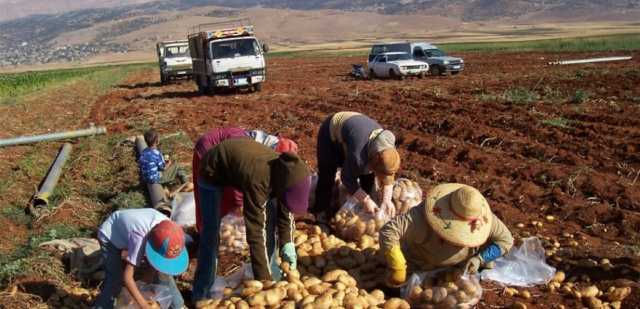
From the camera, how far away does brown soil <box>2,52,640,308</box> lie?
20.1 feet

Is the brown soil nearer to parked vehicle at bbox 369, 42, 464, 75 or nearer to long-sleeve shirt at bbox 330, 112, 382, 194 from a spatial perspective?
long-sleeve shirt at bbox 330, 112, 382, 194

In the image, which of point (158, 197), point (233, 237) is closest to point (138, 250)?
point (233, 237)

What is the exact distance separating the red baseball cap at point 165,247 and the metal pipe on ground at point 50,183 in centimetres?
460

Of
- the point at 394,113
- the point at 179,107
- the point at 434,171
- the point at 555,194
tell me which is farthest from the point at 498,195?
the point at 179,107

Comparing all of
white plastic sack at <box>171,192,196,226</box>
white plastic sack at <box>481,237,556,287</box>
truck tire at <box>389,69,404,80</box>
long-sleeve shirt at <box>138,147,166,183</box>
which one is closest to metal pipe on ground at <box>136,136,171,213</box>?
long-sleeve shirt at <box>138,147,166,183</box>

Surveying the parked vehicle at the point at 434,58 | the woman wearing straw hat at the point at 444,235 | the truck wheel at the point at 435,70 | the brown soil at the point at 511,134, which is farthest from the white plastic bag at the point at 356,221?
the truck wheel at the point at 435,70

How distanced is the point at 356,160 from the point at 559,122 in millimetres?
7439

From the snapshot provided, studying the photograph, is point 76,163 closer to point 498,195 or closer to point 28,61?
point 498,195

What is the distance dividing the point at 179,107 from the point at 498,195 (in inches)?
479

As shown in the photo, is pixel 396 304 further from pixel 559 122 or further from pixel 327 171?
pixel 559 122

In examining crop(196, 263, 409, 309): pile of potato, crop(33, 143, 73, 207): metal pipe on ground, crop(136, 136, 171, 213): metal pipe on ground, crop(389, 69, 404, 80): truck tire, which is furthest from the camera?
crop(389, 69, 404, 80): truck tire

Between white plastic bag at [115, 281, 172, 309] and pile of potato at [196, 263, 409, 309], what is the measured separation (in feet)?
0.74

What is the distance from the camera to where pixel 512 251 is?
5.04m

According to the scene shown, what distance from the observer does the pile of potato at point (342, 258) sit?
478cm
